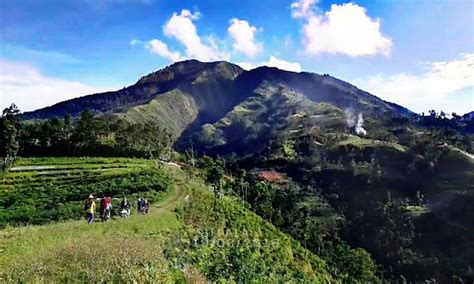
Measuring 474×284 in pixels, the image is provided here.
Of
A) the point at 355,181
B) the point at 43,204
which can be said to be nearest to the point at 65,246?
the point at 43,204

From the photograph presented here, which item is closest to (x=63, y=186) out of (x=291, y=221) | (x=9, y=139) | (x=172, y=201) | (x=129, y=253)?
(x=172, y=201)

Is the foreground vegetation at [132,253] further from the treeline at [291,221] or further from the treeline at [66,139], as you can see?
the treeline at [66,139]

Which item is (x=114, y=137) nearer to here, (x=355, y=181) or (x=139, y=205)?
Result: (x=139, y=205)

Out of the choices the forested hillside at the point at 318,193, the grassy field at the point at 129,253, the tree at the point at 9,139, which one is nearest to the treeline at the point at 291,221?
the forested hillside at the point at 318,193

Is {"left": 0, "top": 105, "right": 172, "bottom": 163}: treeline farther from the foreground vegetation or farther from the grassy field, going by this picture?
the grassy field

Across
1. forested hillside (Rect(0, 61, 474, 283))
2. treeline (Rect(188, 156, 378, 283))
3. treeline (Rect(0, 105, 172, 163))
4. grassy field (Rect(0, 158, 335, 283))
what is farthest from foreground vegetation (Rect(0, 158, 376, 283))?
treeline (Rect(0, 105, 172, 163))

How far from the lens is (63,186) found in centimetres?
5072

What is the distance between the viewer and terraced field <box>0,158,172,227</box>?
3628 centimetres

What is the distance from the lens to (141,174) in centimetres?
5500

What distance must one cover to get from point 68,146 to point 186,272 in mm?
68188

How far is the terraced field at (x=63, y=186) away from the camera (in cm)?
3628

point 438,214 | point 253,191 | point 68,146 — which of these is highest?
point 68,146

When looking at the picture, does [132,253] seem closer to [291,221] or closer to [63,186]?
[63,186]

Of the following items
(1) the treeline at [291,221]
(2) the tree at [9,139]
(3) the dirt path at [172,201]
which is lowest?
(1) the treeline at [291,221]
